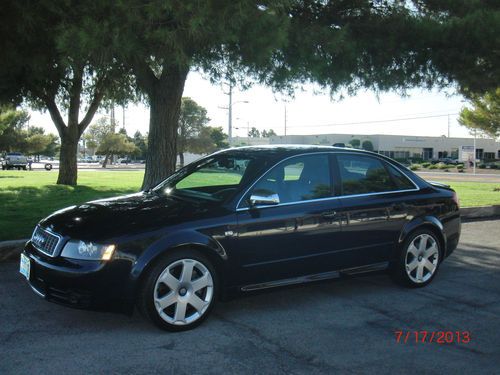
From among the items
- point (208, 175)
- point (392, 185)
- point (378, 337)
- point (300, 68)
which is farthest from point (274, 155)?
point (300, 68)

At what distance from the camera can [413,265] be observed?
5.77m

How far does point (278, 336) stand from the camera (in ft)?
14.1

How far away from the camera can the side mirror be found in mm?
4725

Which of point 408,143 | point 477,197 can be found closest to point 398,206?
point 477,197

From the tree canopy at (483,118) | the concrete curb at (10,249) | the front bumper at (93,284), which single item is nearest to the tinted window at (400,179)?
the front bumper at (93,284)

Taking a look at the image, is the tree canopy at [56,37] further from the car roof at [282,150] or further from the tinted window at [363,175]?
the tinted window at [363,175]

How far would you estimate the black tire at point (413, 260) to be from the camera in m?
5.69

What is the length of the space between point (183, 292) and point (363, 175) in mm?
2453

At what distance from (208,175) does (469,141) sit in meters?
95.3

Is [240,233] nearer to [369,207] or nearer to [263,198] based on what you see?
[263,198]

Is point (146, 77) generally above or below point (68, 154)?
above

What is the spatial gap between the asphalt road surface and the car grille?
64cm

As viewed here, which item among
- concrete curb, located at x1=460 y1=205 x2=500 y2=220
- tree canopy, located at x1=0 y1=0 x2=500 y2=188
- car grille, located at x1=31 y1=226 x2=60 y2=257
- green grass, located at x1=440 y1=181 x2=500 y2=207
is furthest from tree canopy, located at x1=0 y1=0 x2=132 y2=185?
green grass, located at x1=440 y1=181 x2=500 y2=207

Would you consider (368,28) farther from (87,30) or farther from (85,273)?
(85,273)
